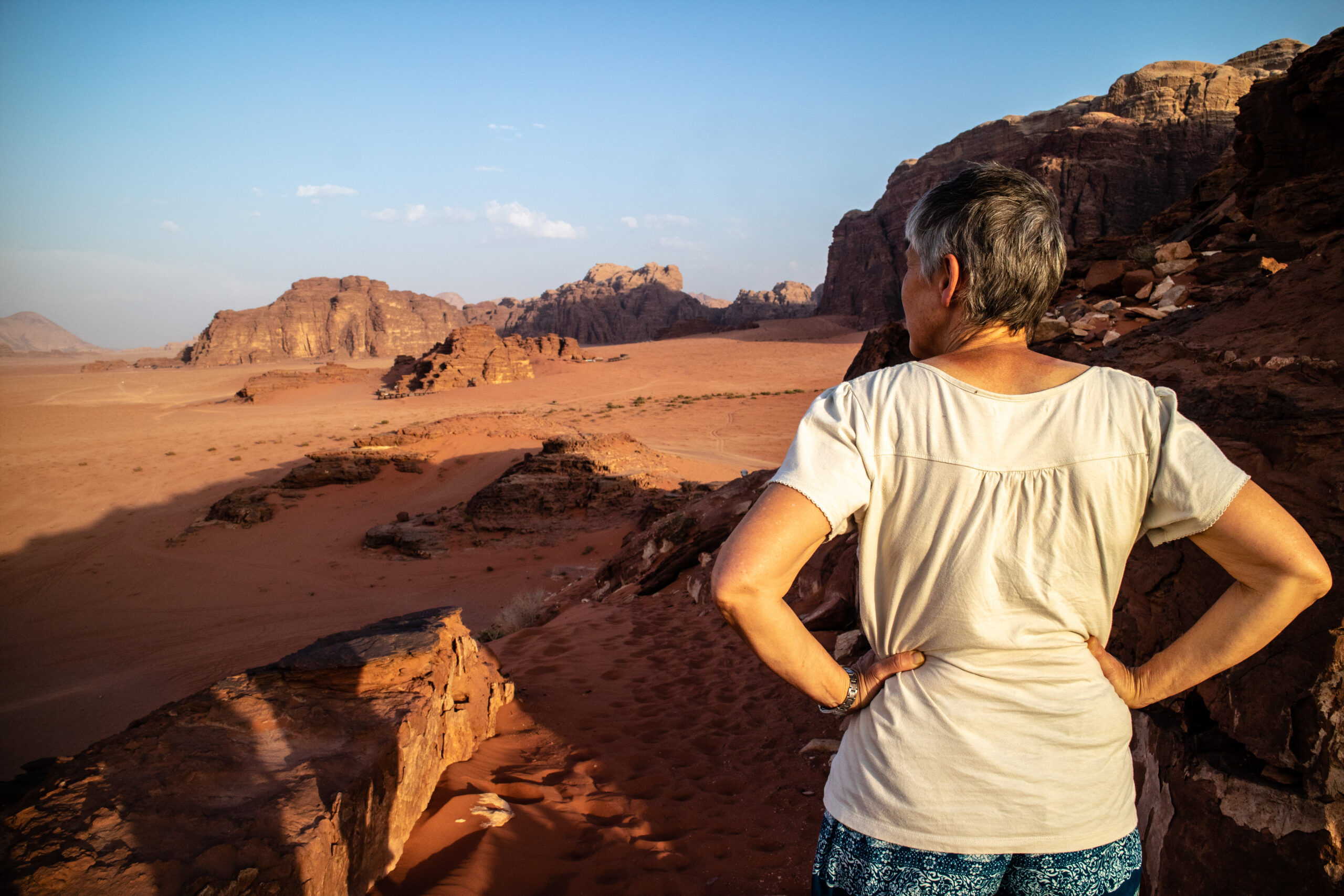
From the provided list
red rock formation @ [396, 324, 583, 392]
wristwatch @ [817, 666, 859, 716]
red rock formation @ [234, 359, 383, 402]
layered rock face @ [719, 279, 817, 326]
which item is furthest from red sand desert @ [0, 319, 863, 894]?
layered rock face @ [719, 279, 817, 326]

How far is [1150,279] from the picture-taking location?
27.2 feet

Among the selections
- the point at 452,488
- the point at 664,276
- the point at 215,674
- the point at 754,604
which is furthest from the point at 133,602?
the point at 664,276

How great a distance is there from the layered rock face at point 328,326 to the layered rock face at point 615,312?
45.9 feet

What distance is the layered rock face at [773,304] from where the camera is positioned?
289ft

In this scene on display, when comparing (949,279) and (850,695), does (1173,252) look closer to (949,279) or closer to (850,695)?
(949,279)

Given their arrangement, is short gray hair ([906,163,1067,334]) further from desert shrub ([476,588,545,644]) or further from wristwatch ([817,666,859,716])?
desert shrub ([476,588,545,644])

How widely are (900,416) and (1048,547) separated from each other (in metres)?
0.32

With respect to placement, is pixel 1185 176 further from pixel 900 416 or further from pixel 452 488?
pixel 900 416

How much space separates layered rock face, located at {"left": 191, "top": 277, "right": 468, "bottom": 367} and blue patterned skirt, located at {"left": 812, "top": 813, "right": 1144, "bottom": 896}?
3444 inches

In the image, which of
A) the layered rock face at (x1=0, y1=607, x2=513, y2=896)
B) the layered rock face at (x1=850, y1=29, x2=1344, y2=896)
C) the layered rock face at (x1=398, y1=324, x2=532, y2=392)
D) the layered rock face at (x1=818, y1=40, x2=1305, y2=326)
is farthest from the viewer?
the layered rock face at (x1=818, y1=40, x2=1305, y2=326)

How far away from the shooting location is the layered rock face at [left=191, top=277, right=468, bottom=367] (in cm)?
7606

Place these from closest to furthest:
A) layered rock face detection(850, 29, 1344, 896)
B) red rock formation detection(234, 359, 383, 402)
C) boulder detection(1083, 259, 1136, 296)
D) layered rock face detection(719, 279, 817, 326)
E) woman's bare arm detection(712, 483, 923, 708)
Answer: woman's bare arm detection(712, 483, 923, 708) → layered rock face detection(850, 29, 1344, 896) → boulder detection(1083, 259, 1136, 296) → red rock formation detection(234, 359, 383, 402) → layered rock face detection(719, 279, 817, 326)

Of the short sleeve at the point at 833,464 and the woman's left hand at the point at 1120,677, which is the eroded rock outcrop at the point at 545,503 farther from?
the short sleeve at the point at 833,464

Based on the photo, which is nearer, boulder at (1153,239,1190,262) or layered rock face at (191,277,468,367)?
boulder at (1153,239,1190,262)
